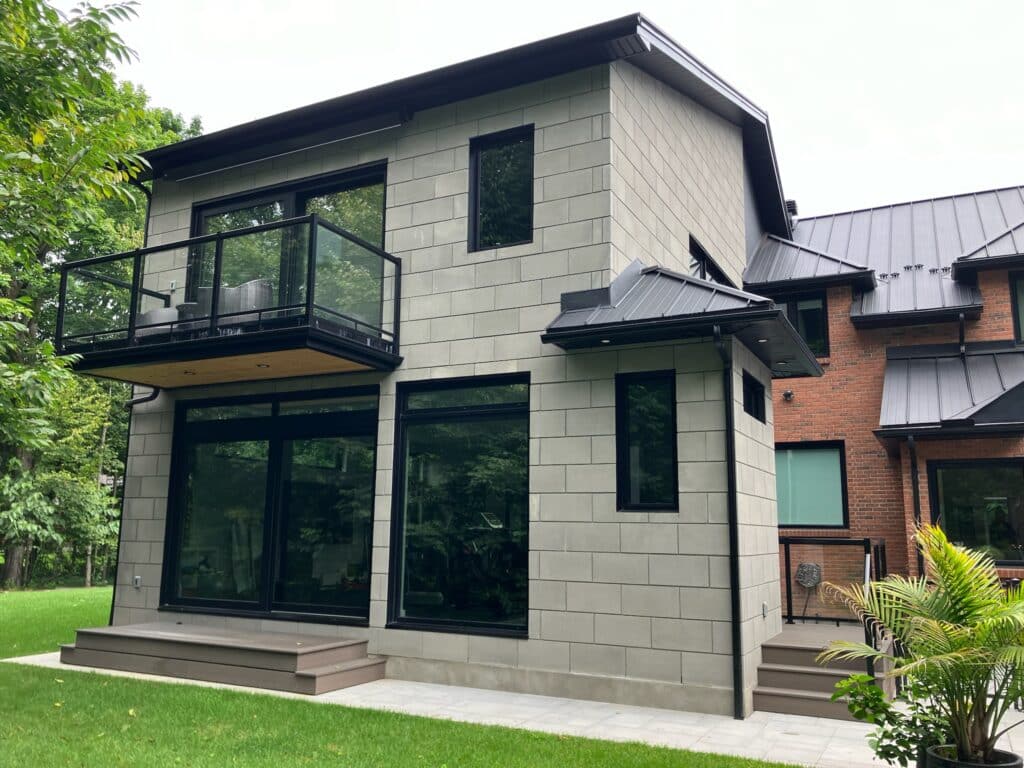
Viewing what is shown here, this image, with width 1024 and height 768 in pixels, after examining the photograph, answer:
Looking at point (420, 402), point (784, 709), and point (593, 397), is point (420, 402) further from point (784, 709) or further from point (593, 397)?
point (784, 709)

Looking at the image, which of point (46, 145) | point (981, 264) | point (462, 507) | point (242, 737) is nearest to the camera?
point (242, 737)

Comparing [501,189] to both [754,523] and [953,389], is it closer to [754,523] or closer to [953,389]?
[754,523]

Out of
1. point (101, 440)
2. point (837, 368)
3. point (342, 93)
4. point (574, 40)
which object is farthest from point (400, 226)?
point (101, 440)

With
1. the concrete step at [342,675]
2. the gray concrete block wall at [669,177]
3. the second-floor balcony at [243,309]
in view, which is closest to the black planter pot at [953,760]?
the gray concrete block wall at [669,177]

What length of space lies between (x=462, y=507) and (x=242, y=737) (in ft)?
10.8

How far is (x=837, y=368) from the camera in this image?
546 inches

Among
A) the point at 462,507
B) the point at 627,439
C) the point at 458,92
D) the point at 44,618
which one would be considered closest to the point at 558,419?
the point at 627,439

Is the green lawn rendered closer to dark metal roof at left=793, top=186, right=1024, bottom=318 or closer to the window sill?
the window sill

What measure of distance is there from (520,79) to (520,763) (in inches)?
266

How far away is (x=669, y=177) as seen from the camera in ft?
33.4

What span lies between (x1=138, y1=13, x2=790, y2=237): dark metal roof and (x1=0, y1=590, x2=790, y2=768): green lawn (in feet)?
21.0

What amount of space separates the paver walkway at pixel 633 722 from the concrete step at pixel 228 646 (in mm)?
290

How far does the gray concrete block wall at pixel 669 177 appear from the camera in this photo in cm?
880

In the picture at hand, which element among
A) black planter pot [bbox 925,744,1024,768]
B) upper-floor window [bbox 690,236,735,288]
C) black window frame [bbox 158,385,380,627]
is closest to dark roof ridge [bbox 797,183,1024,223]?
upper-floor window [bbox 690,236,735,288]
